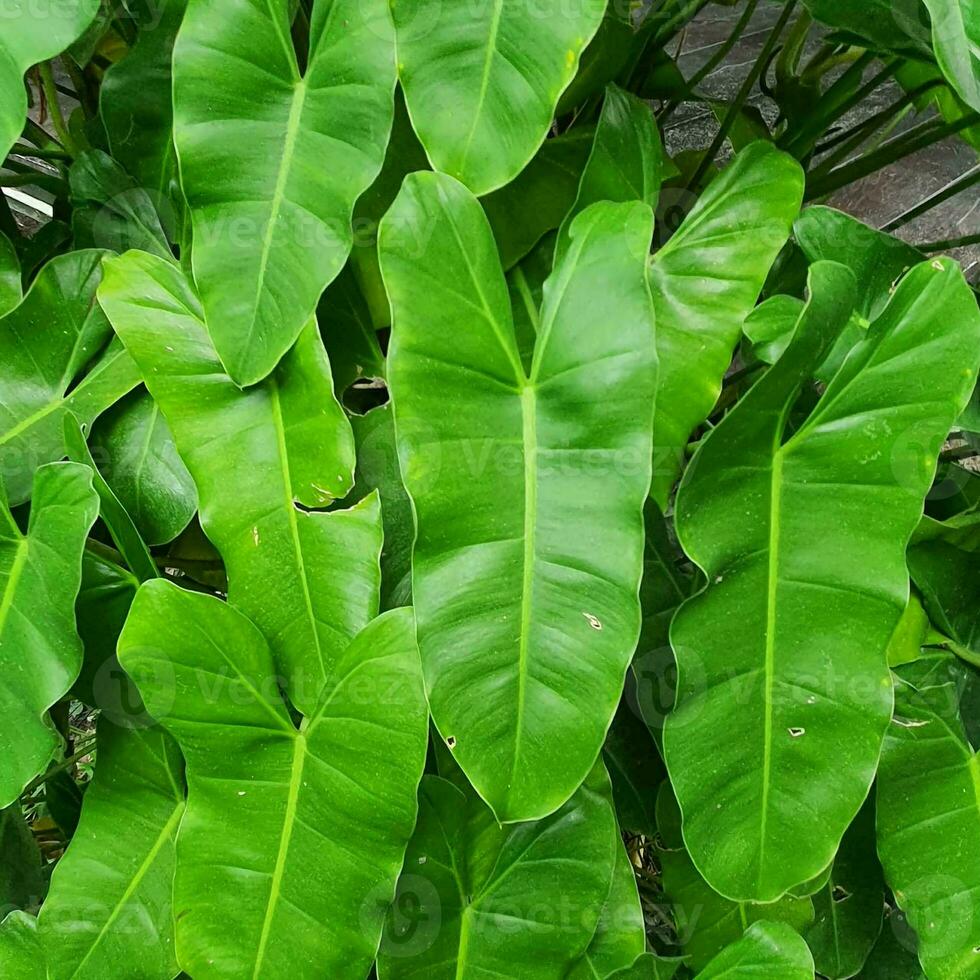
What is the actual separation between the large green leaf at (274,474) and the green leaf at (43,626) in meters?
0.10

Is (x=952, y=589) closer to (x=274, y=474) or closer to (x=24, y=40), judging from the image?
(x=274, y=474)

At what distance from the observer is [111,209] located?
0.93m

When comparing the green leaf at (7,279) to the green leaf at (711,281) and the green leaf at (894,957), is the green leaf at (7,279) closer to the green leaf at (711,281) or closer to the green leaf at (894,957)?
the green leaf at (711,281)

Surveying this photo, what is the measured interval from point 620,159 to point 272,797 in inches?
25.1

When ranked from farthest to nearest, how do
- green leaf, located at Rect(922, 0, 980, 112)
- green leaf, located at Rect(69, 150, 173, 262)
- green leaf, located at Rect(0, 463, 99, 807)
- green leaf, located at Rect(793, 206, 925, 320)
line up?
green leaf, located at Rect(69, 150, 173, 262), green leaf, located at Rect(793, 206, 925, 320), green leaf, located at Rect(0, 463, 99, 807), green leaf, located at Rect(922, 0, 980, 112)

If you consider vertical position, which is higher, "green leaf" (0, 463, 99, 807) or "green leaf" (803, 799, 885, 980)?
"green leaf" (0, 463, 99, 807)

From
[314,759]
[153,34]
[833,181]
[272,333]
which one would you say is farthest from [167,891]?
[833,181]

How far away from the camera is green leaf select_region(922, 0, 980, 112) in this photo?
0.58 m

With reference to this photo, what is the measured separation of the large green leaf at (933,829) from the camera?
2.53 feet

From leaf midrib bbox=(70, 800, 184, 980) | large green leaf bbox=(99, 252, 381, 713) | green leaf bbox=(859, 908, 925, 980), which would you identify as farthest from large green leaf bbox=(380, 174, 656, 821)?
green leaf bbox=(859, 908, 925, 980)

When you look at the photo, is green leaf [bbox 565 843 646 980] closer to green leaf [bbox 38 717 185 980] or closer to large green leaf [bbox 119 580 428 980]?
large green leaf [bbox 119 580 428 980]

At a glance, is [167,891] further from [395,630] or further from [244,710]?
[395,630]

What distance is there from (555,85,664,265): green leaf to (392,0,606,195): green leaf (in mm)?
150

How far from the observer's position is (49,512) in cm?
73
